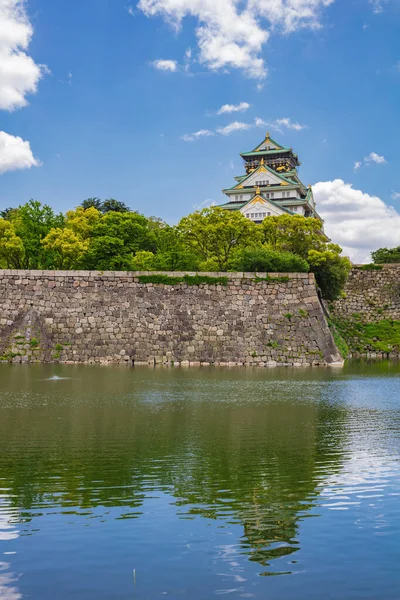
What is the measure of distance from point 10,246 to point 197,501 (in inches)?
1193

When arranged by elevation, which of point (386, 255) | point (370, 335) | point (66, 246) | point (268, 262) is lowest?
point (370, 335)

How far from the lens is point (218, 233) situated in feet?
116

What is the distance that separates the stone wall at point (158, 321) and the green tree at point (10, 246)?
679 centimetres

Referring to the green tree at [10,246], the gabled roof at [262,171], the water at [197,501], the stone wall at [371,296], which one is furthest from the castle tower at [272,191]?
the water at [197,501]

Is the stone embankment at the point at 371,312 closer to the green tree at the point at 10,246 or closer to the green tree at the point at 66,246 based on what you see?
the green tree at the point at 66,246

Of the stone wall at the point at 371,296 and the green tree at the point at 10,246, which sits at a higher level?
the green tree at the point at 10,246

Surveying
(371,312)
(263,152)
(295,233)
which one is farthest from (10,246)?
(263,152)

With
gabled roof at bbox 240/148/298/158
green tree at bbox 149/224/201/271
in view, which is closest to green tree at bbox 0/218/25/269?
green tree at bbox 149/224/201/271

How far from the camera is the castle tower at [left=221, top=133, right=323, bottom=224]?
176ft

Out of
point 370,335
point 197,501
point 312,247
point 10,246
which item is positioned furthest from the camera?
point 370,335

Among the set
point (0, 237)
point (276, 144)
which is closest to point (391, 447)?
point (0, 237)

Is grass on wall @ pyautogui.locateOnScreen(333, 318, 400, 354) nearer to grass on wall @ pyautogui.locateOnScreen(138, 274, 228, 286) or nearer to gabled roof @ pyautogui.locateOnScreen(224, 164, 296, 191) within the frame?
grass on wall @ pyautogui.locateOnScreen(138, 274, 228, 286)

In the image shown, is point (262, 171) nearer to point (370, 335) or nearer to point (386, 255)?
point (386, 255)

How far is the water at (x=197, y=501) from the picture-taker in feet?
14.2
